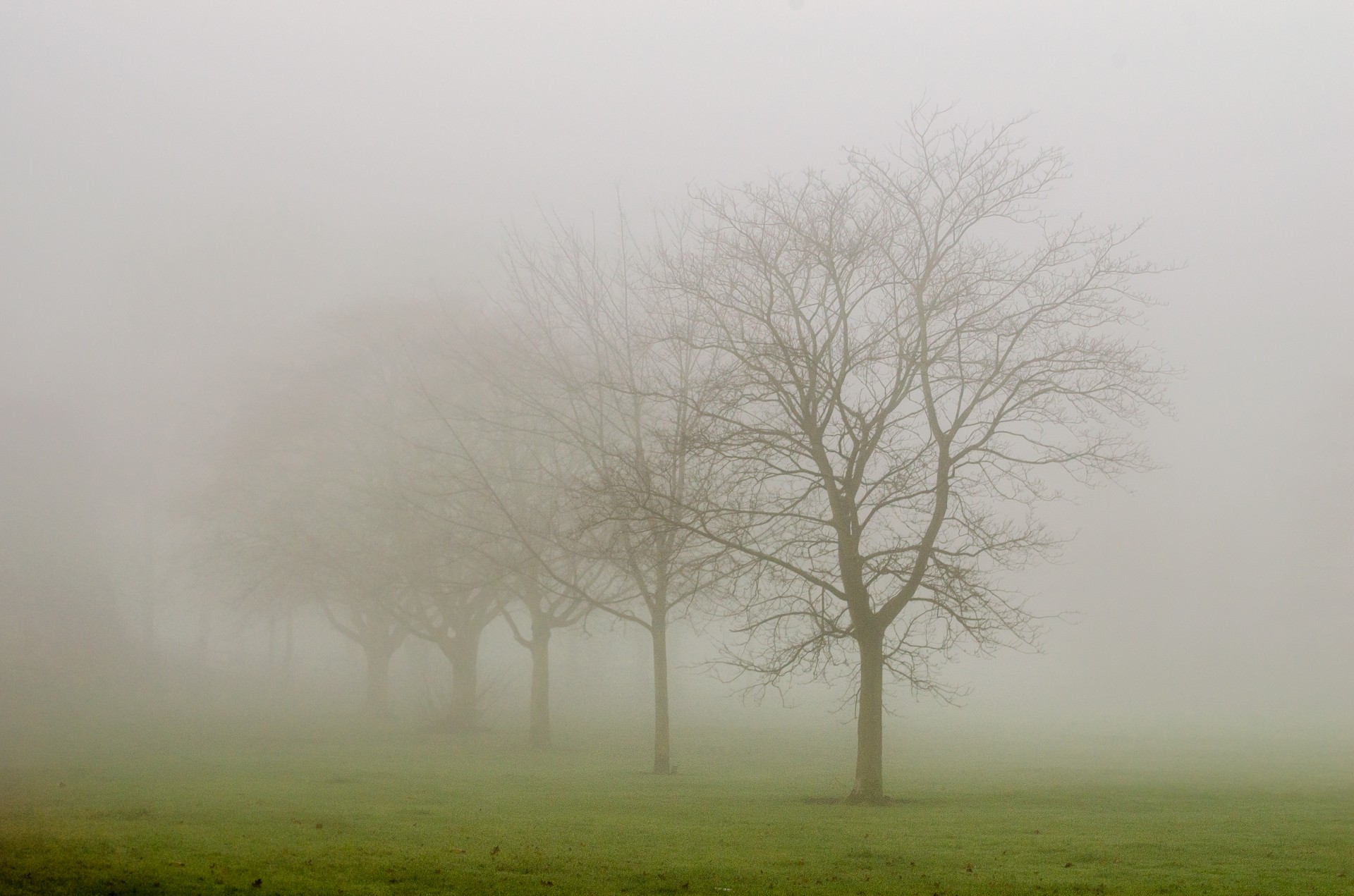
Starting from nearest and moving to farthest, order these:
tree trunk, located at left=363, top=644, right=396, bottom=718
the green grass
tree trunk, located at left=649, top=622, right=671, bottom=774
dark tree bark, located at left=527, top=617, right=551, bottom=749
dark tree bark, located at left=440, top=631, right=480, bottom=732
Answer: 1. the green grass
2. tree trunk, located at left=649, top=622, right=671, bottom=774
3. dark tree bark, located at left=527, top=617, right=551, bottom=749
4. dark tree bark, located at left=440, top=631, right=480, bottom=732
5. tree trunk, located at left=363, top=644, right=396, bottom=718

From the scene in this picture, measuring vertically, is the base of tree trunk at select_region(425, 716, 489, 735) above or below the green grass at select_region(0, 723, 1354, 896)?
below

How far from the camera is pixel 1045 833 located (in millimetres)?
16188

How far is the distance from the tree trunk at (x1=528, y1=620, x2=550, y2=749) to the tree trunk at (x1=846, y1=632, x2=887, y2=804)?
17705mm

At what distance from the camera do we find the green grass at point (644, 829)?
12.2 meters

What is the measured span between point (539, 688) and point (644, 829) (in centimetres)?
2097

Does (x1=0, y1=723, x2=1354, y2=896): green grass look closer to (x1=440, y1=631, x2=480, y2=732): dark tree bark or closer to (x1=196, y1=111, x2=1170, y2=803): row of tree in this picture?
(x1=196, y1=111, x2=1170, y2=803): row of tree

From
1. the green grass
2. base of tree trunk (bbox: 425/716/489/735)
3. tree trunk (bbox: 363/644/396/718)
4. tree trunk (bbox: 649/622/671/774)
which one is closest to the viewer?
the green grass

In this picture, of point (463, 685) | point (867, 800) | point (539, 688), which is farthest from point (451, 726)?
point (867, 800)

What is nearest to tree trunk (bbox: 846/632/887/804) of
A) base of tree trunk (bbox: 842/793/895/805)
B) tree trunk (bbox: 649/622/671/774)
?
base of tree trunk (bbox: 842/793/895/805)

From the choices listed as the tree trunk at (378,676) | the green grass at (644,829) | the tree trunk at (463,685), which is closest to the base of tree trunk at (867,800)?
the green grass at (644,829)

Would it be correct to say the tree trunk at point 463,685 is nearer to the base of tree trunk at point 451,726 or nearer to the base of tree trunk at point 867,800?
the base of tree trunk at point 451,726

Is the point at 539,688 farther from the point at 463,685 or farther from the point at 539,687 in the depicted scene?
the point at 463,685

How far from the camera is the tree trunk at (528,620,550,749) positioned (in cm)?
3650

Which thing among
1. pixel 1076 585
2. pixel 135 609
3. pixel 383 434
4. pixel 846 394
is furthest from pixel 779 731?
pixel 1076 585
